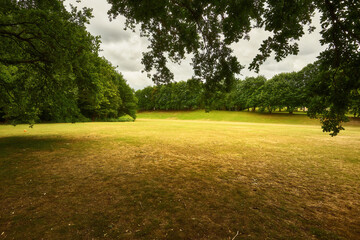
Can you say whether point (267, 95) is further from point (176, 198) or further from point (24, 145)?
point (24, 145)

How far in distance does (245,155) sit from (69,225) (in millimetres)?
8015

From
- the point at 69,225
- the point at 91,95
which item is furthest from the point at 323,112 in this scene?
the point at 91,95

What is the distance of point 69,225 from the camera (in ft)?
9.75

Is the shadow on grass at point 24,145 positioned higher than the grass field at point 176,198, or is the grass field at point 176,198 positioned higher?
the grass field at point 176,198

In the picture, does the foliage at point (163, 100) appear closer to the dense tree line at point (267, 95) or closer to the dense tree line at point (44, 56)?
the dense tree line at point (267, 95)

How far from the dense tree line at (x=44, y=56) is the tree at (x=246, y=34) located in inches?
103

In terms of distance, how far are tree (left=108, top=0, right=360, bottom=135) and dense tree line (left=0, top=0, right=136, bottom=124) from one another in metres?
2.62

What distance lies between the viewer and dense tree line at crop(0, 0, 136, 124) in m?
7.65

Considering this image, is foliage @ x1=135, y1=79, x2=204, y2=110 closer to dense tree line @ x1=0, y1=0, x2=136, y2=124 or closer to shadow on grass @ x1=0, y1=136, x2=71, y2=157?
dense tree line @ x1=0, y1=0, x2=136, y2=124

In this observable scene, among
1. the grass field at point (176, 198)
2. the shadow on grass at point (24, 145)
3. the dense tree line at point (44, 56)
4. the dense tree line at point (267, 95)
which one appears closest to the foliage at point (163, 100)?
the dense tree line at point (267, 95)

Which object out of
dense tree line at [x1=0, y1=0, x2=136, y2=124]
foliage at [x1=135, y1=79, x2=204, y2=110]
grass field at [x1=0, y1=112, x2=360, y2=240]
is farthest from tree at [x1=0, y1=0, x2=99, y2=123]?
foliage at [x1=135, y1=79, x2=204, y2=110]

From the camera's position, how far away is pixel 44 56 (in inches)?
348

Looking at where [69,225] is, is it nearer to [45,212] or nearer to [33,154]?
[45,212]

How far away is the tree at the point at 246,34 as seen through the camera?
15.0ft
